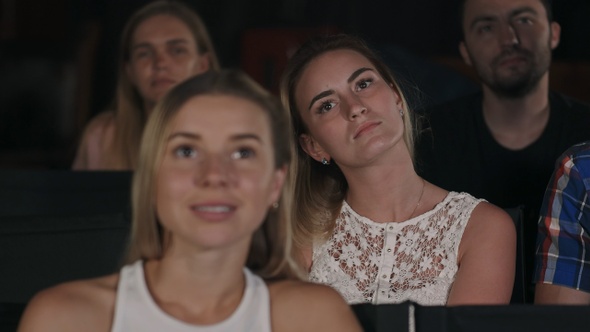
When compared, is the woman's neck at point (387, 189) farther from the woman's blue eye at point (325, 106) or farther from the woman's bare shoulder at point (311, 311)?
the woman's bare shoulder at point (311, 311)

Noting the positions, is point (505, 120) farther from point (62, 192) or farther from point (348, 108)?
point (62, 192)

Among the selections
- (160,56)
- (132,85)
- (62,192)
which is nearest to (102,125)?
(132,85)

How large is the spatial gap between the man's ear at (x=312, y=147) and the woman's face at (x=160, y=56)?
122 centimetres

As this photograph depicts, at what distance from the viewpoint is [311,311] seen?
1560 mm

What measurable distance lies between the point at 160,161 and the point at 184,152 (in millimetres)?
34

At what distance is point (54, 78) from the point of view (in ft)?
17.5

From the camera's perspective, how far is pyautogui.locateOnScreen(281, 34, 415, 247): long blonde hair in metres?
2.29

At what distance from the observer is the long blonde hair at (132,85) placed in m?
3.51

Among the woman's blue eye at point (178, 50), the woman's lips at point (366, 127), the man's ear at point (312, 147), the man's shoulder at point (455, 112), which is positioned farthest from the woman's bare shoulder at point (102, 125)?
the woman's lips at point (366, 127)

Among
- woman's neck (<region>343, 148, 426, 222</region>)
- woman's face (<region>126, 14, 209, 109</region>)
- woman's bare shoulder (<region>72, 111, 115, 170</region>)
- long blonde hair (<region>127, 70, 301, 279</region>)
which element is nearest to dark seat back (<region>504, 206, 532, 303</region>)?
woman's neck (<region>343, 148, 426, 222</region>)

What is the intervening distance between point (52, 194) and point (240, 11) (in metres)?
2.93

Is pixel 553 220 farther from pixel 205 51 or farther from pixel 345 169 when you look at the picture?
pixel 205 51

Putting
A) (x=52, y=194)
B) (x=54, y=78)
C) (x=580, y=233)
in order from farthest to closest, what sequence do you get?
(x=54, y=78) < (x=52, y=194) < (x=580, y=233)

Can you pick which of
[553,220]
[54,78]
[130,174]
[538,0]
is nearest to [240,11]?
[54,78]
